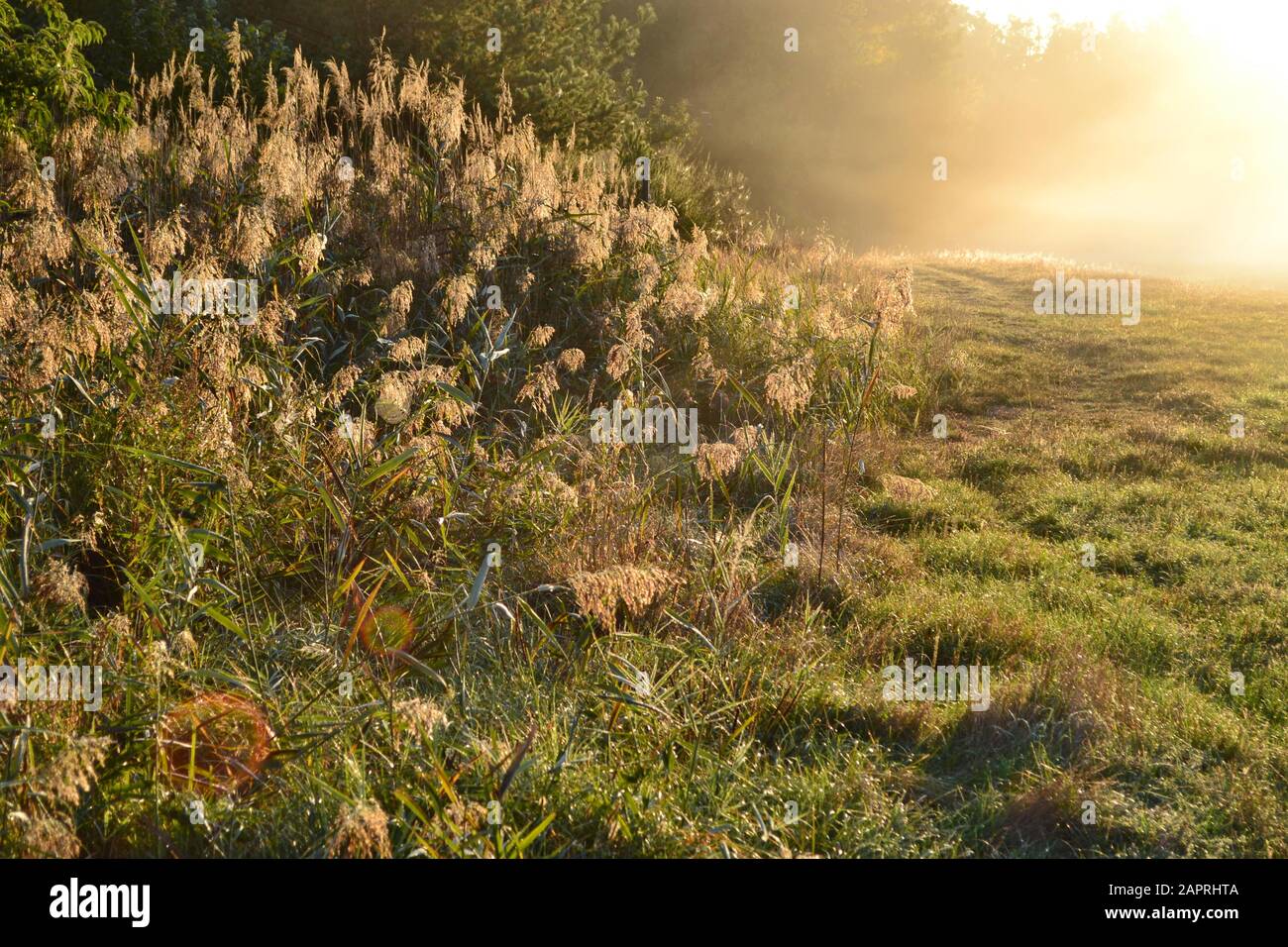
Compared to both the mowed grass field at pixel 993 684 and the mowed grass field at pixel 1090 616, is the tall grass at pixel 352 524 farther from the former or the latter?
the mowed grass field at pixel 1090 616

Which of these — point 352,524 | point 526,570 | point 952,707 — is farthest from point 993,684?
point 352,524

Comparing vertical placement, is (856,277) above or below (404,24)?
below

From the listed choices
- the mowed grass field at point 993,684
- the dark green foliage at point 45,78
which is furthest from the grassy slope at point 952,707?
the dark green foliage at point 45,78

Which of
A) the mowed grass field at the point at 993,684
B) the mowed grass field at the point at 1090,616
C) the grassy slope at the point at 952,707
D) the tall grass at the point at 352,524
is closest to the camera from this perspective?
the tall grass at the point at 352,524

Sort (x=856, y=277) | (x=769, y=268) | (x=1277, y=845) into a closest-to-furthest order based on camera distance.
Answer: (x=1277, y=845)
(x=769, y=268)
(x=856, y=277)

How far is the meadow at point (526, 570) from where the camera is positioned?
2.96 m

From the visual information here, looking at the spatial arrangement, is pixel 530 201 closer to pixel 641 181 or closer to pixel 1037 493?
pixel 1037 493

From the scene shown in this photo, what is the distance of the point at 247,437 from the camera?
15.1ft

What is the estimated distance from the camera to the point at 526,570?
4484 mm

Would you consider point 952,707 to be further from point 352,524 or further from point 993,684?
point 352,524

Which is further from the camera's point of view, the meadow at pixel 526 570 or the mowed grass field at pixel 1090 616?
the mowed grass field at pixel 1090 616

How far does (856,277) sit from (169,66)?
7.16 m

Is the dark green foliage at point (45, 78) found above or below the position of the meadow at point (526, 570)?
above

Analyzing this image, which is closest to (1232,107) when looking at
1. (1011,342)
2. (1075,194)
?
(1075,194)
